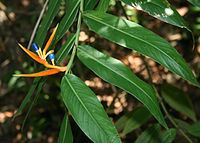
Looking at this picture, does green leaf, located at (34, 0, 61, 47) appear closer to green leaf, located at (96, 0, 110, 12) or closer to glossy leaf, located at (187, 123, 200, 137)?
green leaf, located at (96, 0, 110, 12)

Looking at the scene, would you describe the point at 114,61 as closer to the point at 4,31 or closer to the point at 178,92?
the point at 178,92

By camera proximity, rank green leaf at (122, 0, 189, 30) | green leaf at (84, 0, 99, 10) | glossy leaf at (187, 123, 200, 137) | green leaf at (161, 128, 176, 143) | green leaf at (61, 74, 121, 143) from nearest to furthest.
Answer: green leaf at (61, 74, 121, 143)
green leaf at (122, 0, 189, 30)
green leaf at (84, 0, 99, 10)
green leaf at (161, 128, 176, 143)
glossy leaf at (187, 123, 200, 137)

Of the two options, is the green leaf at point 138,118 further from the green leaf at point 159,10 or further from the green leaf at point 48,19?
the green leaf at point 159,10

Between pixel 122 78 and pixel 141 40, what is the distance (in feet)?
0.28

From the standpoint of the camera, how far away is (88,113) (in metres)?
0.79

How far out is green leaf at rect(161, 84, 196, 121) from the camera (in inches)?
69.9

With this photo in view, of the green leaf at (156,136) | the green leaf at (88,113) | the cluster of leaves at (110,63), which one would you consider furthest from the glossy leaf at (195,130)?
the green leaf at (88,113)

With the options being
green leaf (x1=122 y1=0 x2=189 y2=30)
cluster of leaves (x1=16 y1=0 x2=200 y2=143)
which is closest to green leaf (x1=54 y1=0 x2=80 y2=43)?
cluster of leaves (x1=16 y1=0 x2=200 y2=143)

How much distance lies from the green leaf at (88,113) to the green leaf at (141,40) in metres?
0.12

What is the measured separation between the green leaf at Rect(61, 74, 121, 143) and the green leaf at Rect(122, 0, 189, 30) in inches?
7.5

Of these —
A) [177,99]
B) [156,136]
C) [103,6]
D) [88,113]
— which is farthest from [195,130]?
[88,113]

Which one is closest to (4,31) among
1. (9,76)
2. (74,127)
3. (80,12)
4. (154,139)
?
(9,76)

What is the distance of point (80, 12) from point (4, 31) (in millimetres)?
1329

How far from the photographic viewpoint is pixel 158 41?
862mm
